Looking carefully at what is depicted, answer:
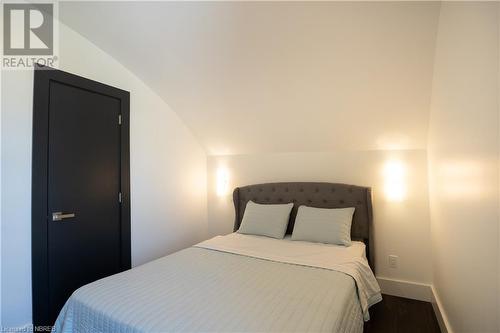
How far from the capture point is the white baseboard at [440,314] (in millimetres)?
1931

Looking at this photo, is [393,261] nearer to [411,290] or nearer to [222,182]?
[411,290]

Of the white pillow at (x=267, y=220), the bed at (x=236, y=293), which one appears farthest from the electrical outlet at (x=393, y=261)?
the white pillow at (x=267, y=220)

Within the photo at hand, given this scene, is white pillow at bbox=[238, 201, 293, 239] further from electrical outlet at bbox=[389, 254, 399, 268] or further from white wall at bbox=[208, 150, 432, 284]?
electrical outlet at bbox=[389, 254, 399, 268]

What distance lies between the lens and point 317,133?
9.51ft

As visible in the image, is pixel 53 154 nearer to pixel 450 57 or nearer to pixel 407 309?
pixel 450 57

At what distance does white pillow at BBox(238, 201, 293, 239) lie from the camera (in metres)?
2.80

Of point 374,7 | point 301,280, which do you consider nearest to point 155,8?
point 374,7

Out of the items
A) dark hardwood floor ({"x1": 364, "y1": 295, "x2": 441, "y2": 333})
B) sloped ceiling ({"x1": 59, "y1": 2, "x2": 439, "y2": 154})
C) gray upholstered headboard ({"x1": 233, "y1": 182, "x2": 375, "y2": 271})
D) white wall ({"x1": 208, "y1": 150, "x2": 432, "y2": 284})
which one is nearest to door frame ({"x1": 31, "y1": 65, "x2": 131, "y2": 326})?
sloped ceiling ({"x1": 59, "y1": 2, "x2": 439, "y2": 154})

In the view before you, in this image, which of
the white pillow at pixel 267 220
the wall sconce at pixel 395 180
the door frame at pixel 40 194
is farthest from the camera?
the white pillow at pixel 267 220

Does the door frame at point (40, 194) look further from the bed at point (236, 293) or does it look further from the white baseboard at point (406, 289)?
the white baseboard at point (406, 289)

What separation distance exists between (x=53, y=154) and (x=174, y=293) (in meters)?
1.57

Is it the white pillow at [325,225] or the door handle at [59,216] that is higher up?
the door handle at [59,216]

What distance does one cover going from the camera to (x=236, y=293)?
1.53 metres

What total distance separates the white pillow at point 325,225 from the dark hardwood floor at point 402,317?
654 mm
